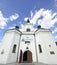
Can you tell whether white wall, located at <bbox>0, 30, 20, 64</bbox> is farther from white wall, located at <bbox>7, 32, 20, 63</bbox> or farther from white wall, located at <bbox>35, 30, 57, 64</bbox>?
white wall, located at <bbox>35, 30, 57, 64</bbox>

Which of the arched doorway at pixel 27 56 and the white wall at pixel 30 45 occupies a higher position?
the white wall at pixel 30 45

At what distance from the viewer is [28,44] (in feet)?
69.9

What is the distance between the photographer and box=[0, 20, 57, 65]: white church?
17.5 metres

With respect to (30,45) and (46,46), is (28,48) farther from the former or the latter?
(46,46)

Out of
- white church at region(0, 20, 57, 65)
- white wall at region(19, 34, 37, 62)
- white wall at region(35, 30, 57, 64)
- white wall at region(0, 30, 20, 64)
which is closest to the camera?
white wall at region(35, 30, 57, 64)

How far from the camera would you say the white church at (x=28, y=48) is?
1755 centimetres

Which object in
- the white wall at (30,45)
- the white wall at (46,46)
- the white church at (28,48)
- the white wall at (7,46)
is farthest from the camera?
the white wall at (30,45)

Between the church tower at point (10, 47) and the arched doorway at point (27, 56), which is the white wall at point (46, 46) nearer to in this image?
the arched doorway at point (27, 56)

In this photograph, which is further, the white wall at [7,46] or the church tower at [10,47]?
the church tower at [10,47]

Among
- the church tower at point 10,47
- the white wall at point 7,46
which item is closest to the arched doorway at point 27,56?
the church tower at point 10,47

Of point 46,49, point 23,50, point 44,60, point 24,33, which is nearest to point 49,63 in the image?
point 44,60

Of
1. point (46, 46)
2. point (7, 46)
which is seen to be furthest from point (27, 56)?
point (7, 46)

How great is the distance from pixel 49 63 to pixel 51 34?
7929 millimetres

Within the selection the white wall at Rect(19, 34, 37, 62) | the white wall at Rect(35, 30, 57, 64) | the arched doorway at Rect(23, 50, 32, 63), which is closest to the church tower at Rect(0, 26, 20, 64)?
the white wall at Rect(19, 34, 37, 62)
